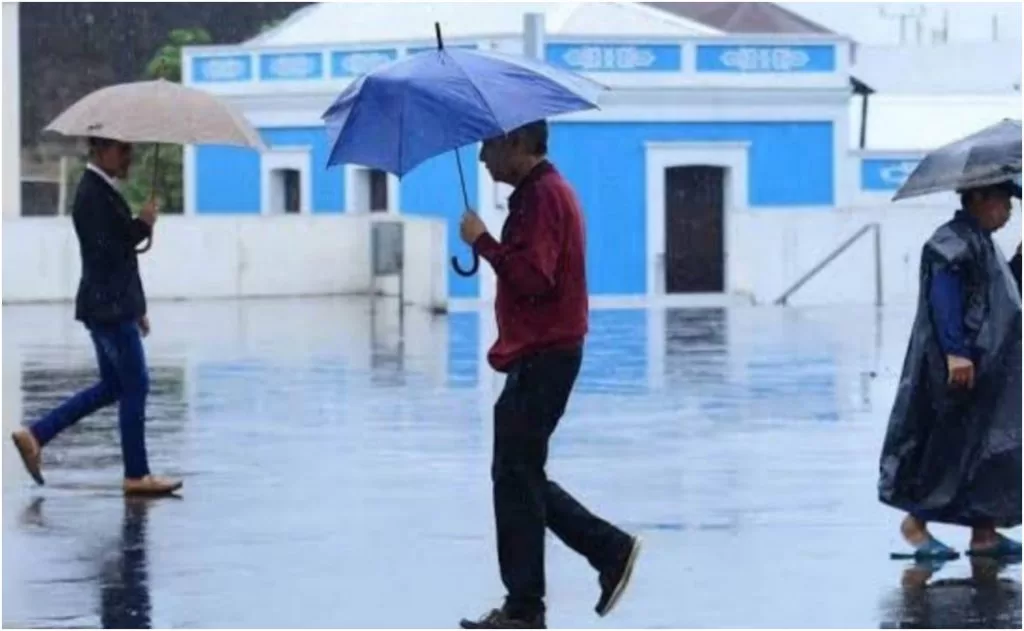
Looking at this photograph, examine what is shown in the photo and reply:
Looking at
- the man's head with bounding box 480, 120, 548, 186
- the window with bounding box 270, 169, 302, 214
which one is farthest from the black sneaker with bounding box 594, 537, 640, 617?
the window with bounding box 270, 169, 302, 214

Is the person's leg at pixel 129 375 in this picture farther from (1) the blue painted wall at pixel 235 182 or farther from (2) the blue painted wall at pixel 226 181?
(2) the blue painted wall at pixel 226 181

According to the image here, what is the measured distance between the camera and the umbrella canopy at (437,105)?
852 centimetres

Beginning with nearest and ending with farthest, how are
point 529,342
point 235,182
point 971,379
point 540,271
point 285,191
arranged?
point 540,271
point 529,342
point 971,379
point 285,191
point 235,182

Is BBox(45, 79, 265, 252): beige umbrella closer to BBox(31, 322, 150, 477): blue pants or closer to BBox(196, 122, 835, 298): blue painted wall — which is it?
BBox(31, 322, 150, 477): blue pants

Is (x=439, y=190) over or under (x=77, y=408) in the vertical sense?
over

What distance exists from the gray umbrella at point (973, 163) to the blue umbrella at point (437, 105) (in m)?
1.77

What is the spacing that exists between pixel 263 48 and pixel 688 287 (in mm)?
7456

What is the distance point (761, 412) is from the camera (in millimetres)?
16312

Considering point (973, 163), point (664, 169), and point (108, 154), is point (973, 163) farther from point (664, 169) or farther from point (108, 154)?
point (664, 169)

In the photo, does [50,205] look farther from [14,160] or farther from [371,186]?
[14,160]

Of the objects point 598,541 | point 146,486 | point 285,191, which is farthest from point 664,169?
point 598,541

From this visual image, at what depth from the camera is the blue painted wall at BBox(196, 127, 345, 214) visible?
144ft

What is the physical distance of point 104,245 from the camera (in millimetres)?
11594

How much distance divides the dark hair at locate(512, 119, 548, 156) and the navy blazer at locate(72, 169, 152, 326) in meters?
3.27
